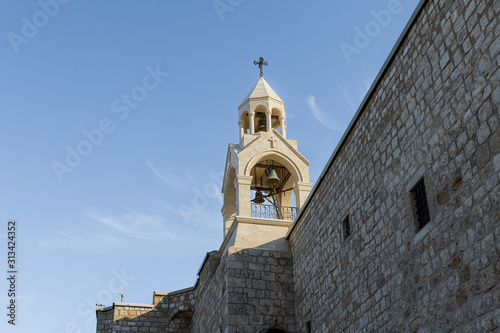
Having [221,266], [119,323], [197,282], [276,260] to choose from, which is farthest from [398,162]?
[119,323]

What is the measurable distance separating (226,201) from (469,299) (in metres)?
9.54

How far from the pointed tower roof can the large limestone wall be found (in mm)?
5649

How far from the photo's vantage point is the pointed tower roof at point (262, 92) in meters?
15.1

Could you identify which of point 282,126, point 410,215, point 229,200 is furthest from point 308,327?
point 282,126

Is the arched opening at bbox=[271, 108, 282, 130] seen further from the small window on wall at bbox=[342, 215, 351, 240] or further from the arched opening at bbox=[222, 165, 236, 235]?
the small window on wall at bbox=[342, 215, 351, 240]

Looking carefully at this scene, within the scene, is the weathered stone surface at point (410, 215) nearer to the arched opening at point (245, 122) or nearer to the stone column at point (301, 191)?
the stone column at point (301, 191)

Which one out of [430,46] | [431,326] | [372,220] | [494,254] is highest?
[430,46]

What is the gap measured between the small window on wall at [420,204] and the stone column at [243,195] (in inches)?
243

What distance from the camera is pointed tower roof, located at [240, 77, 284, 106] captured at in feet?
49.6

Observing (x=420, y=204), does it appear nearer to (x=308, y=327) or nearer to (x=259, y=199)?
(x=308, y=327)

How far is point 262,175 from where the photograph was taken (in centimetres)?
1483

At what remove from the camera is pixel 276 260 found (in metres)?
12.1

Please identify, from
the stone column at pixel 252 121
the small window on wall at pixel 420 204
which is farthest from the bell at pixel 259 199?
the small window on wall at pixel 420 204

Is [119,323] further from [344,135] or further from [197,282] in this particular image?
[344,135]
